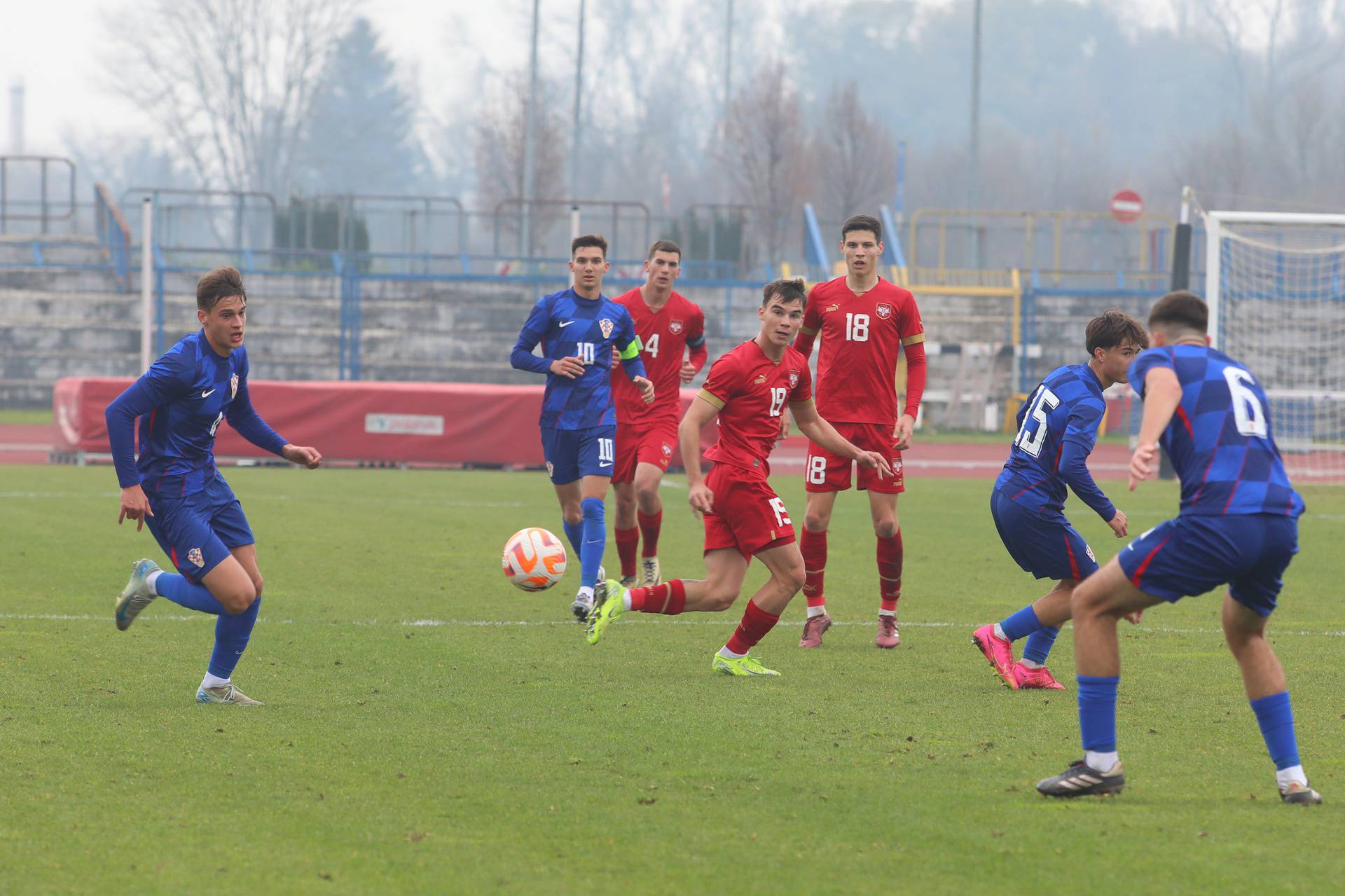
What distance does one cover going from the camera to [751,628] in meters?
7.02

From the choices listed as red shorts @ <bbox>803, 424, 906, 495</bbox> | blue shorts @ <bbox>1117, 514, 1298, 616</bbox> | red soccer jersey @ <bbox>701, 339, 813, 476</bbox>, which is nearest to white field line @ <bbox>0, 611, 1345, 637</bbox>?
red shorts @ <bbox>803, 424, 906, 495</bbox>

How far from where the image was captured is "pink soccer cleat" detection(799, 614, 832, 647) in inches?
316

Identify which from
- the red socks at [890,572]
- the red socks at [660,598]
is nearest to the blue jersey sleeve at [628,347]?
the red socks at [890,572]

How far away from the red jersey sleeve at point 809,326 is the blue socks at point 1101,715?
382 cm

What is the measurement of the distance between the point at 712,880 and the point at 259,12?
60.8 meters

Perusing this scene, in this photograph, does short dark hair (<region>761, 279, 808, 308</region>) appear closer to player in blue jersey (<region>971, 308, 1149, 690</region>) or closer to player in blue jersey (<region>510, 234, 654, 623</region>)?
player in blue jersey (<region>971, 308, 1149, 690</region>)

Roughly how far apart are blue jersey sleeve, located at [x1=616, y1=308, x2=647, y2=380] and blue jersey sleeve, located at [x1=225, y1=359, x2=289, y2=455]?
3.16m

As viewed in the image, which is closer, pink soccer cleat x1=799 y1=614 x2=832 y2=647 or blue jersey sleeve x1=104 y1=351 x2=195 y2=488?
blue jersey sleeve x1=104 y1=351 x2=195 y2=488

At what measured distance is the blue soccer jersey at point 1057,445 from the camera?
664cm

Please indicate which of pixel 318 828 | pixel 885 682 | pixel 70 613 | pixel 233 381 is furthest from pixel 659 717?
pixel 70 613

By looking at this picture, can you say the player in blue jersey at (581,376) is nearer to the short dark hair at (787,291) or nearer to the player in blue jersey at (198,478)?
the short dark hair at (787,291)

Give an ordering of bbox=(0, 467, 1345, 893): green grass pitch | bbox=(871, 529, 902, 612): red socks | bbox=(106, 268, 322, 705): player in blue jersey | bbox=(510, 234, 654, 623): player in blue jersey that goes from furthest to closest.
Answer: bbox=(510, 234, 654, 623): player in blue jersey → bbox=(871, 529, 902, 612): red socks → bbox=(106, 268, 322, 705): player in blue jersey → bbox=(0, 467, 1345, 893): green grass pitch

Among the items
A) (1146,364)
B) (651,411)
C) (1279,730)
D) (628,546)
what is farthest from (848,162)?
(1279,730)

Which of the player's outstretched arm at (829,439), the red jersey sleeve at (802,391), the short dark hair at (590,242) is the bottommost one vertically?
the player's outstretched arm at (829,439)
